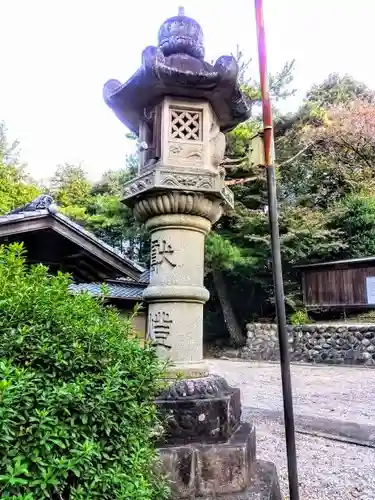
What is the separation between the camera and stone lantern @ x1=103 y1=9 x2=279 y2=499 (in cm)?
260

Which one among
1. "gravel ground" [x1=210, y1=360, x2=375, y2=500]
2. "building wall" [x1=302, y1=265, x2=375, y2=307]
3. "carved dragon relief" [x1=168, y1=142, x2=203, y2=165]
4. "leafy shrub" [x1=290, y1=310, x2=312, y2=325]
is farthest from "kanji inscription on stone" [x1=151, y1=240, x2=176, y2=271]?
"leafy shrub" [x1=290, y1=310, x2=312, y2=325]

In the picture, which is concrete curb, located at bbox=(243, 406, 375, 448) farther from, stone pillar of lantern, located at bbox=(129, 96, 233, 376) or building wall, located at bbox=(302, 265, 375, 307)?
building wall, located at bbox=(302, 265, 375, 307)

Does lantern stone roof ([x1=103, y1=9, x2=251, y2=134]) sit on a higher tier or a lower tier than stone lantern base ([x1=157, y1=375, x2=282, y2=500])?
higher

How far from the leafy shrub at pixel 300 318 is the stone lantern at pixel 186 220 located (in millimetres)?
12567

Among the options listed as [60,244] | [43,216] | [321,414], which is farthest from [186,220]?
[321,414]

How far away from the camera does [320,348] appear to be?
14.2 m

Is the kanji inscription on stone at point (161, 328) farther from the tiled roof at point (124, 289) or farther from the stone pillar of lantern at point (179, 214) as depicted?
the tiled roof at point (124, 289)

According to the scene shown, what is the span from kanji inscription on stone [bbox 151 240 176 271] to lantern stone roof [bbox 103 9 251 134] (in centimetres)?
121

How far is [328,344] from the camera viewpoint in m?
14.0

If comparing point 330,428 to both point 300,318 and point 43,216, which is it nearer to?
point 43,216

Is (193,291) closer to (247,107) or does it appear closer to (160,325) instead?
(160,325)

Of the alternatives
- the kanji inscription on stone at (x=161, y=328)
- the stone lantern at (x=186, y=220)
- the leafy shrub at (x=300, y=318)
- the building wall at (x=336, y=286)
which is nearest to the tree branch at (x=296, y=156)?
the building wall at (x=336, y=286)

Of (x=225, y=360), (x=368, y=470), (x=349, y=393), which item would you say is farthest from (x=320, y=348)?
(x=368, y=470)

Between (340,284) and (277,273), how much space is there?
12921 mm
